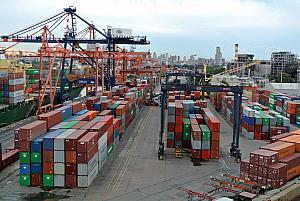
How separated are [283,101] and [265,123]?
55.9 ft

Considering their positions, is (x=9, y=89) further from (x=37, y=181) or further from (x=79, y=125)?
(x=37, y=181)

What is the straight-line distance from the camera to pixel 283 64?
15262 cm

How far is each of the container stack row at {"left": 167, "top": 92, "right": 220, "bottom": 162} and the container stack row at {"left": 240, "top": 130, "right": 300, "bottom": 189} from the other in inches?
179

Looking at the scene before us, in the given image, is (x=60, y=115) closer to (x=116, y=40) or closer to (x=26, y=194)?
(x=26, y=194)

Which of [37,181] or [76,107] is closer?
[37,181]

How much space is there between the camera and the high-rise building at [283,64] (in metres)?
142

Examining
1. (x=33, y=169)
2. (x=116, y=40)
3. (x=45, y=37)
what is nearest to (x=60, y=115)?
(x=33, y=169)

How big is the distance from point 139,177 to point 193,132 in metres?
6.28

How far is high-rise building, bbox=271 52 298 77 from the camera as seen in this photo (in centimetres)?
14225

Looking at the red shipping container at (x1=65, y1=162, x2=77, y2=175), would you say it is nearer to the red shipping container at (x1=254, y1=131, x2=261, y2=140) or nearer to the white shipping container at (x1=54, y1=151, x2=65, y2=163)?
the white shipping container at (x1=54, y1=151, x2=65, y2=163)

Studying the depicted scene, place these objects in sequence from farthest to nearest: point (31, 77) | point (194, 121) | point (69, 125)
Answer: point (31, 77), point (194, 121), point (69, 125)

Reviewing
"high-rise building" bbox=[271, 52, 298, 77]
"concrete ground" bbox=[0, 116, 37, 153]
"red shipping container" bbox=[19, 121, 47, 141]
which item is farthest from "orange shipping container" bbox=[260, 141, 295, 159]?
"high-rise building" bbox=[271, 52, 298, 77]

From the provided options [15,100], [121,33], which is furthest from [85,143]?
[121,33]

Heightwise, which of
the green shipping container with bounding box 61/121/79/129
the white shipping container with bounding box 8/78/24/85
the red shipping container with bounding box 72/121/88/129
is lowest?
the red shipping container with bounding box 72/121/88/129
